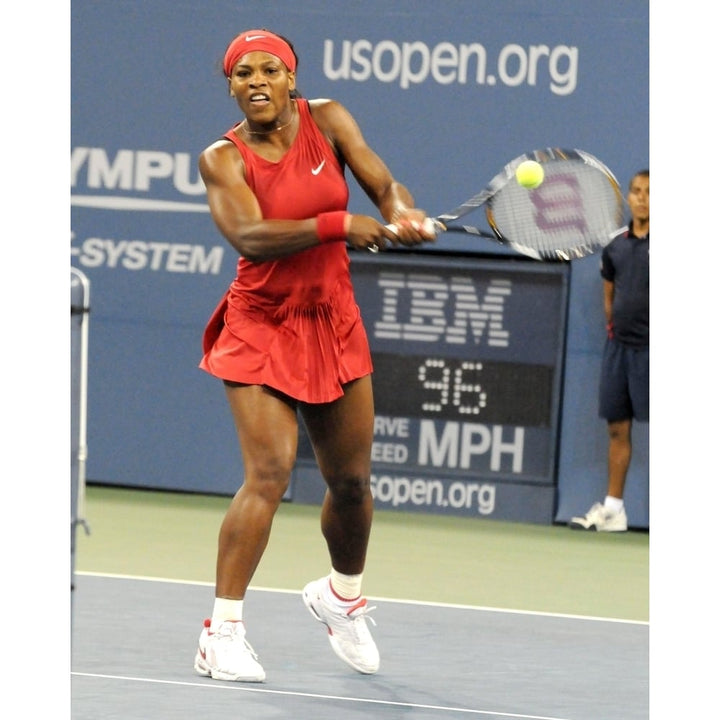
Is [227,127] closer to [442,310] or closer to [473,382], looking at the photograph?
[442,310]

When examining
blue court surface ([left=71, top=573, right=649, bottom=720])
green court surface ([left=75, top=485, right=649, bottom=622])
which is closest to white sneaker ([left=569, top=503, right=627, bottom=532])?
green court surface ([left=75, top=485, right=649, bottom=622])

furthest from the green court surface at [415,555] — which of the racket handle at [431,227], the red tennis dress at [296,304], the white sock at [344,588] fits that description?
the racket handle at [431,227]

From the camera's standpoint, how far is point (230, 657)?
4188 mm

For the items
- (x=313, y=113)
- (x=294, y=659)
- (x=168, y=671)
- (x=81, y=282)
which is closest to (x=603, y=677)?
(x=294, y=659)

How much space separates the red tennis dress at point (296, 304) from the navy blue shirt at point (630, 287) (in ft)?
11.1

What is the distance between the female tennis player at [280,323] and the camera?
4160mm

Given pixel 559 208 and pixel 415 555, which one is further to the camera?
pixel 415 555

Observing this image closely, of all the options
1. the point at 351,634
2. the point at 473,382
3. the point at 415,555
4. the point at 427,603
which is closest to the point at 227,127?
the point at 473,382

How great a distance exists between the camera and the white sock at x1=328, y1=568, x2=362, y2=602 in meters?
4.53

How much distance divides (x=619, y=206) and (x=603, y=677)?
1293mm

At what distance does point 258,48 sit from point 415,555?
3.15 metres

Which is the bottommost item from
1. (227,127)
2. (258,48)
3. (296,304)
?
(296,304)

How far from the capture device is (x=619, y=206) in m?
4.47
